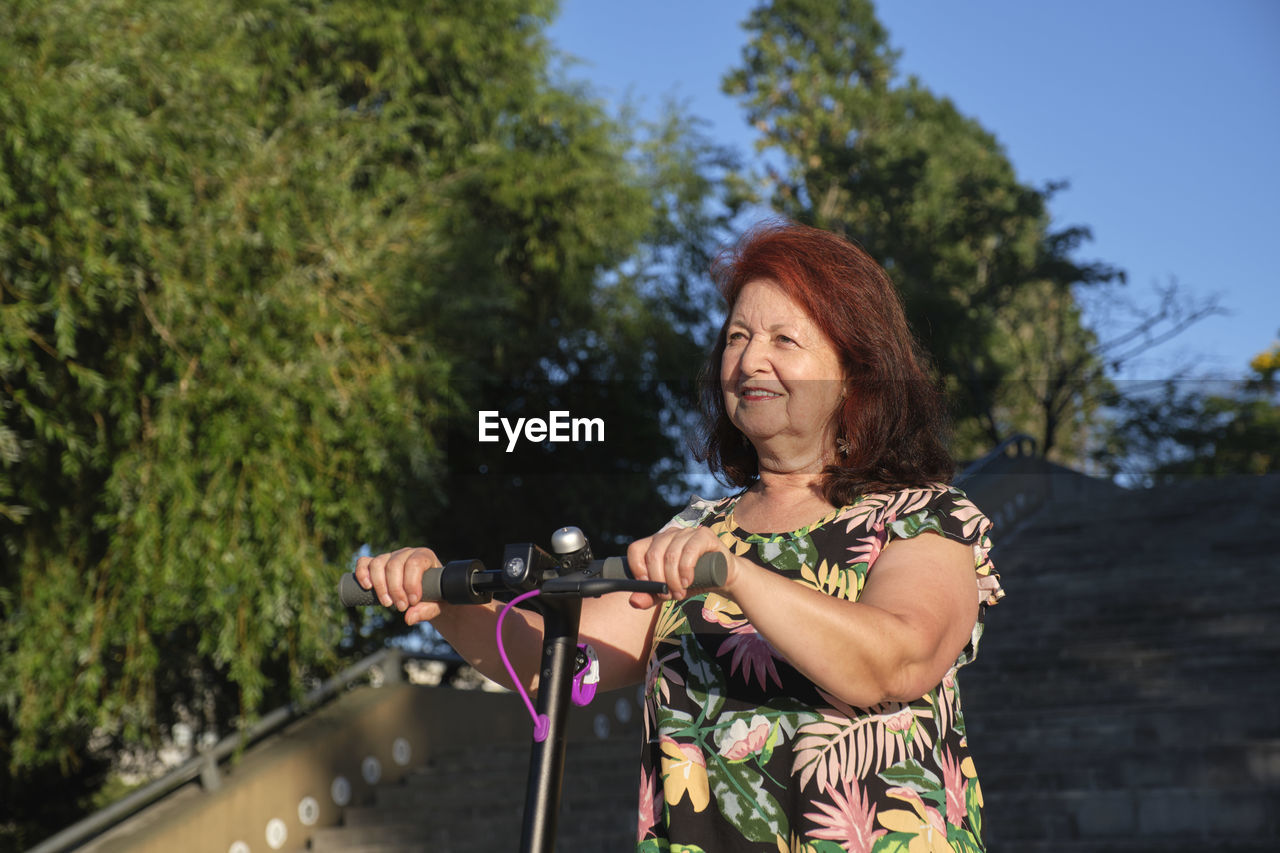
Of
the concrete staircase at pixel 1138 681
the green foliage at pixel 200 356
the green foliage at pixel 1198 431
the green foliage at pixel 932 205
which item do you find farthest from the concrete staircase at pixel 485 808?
the green foliage at pixel 1198 431

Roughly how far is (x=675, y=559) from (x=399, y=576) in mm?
426

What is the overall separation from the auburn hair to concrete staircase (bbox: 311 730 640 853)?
14.5ft

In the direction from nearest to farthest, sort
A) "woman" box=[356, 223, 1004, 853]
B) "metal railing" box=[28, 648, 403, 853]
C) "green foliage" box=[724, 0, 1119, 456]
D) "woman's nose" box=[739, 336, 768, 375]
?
"woman" box=[356, 223, 1004, 853] < "woman's nose" box=[739, 336, 768, 375] < "metal railing" box=[28, 648, 403, 853] < "green foliage" box=[724, 0, 1119, 456]

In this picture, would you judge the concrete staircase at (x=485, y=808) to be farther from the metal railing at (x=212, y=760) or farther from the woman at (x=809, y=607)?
the woman at (x=809, y=607)

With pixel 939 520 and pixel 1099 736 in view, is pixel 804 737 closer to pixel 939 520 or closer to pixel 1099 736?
pixel 939 520

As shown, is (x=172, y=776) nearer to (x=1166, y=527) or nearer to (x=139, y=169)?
(x=139, y=169)

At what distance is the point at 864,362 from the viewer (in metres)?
1.55

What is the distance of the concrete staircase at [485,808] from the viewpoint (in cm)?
591

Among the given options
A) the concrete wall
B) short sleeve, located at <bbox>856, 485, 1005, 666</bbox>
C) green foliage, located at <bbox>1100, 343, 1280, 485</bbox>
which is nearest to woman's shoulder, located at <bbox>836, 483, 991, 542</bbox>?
short sleeve, located at <bbox>856, 485, 1005, 666</bbox>

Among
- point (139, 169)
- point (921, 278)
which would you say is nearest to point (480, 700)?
point (139, 169)

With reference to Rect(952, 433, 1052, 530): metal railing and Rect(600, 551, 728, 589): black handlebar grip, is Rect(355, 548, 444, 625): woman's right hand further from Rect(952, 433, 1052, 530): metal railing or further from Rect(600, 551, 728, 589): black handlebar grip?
Rect(952, 433, 1052, 530): metal railing

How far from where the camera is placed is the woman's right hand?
137cm

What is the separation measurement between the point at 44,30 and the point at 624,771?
4.83 m
